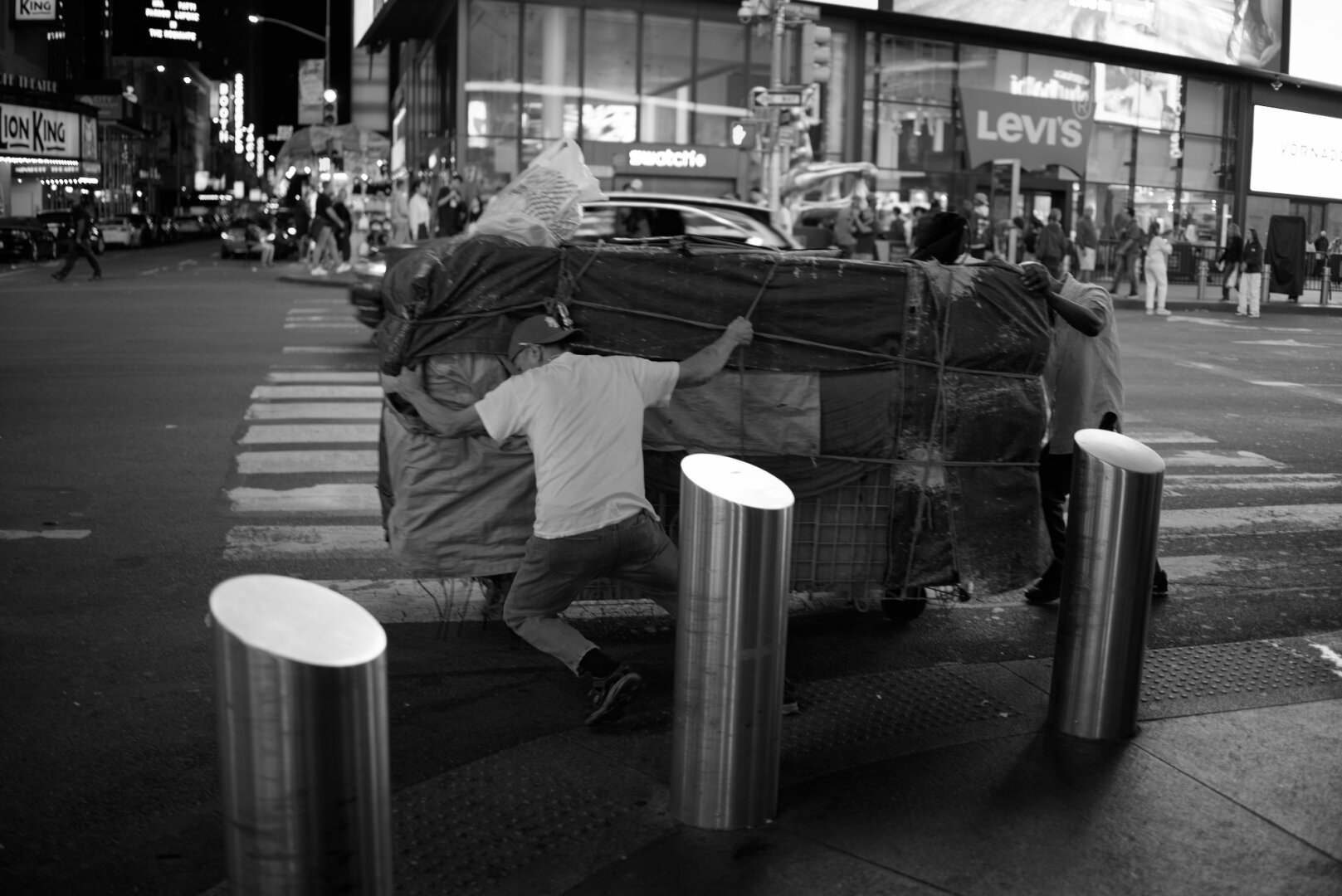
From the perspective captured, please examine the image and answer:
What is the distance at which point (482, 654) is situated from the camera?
18.3 feet

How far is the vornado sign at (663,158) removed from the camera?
3519cm

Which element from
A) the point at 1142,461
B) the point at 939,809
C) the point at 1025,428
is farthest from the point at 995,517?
the point at 939,809

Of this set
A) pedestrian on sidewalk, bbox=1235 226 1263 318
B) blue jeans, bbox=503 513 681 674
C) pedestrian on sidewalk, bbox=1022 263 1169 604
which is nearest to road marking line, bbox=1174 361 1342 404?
pedestrian on sidewalk, bbox=1022 263 1169 604

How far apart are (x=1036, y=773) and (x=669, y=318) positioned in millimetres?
2112

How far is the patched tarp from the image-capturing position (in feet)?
17.5

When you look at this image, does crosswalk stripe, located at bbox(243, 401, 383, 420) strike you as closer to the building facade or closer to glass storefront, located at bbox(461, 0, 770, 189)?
the building facade

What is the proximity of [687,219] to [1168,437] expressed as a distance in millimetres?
4904

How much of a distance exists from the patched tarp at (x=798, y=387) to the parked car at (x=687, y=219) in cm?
788

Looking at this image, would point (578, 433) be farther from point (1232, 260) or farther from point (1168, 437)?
point (1232, 260)

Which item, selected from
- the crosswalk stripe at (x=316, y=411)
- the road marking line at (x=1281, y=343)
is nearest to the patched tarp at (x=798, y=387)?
the crosswalk stripe at (x=316, y=411)

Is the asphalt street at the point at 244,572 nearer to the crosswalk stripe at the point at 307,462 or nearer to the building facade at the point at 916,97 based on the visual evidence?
the crosswalk stripe at the point at 307,462

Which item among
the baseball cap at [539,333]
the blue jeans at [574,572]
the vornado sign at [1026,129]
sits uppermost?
the vornado sign at [1026,129]

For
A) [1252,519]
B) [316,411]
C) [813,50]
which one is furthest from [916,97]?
[1252,519]

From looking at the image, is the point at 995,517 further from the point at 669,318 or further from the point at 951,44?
the point at 951,44
